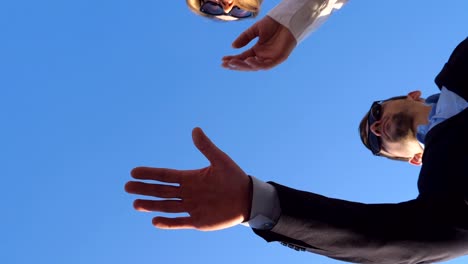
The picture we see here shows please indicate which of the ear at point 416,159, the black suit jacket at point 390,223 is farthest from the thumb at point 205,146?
the ear at point 416,159

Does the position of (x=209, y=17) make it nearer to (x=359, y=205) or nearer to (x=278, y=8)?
(x=278, y=8)

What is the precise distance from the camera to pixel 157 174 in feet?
6.34

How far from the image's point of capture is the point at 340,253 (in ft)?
6.97

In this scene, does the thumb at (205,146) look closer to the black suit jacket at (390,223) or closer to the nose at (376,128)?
the black suit jacket at (390,223)

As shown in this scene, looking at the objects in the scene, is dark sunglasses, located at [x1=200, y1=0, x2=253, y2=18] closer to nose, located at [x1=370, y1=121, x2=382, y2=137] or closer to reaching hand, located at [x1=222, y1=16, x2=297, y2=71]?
reaching hand, located at [x1=222, y1=16, x2=297, y2=71]

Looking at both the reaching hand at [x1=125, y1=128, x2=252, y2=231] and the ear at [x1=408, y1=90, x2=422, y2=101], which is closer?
the reaching hand at [x1=125, y1=128, x2=252, y2=231]

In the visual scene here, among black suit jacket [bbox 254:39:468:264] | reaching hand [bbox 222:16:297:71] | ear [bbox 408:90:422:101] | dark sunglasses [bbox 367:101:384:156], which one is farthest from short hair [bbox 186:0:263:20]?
black suit jacket [bbox 254:39:468:264]

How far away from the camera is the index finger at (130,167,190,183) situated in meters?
1.93

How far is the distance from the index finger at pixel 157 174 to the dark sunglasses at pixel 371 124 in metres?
2.63

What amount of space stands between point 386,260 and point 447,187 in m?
0.45

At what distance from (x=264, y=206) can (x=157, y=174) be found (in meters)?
0.41

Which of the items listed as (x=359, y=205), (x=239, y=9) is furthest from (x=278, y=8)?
(x=359, y=205)

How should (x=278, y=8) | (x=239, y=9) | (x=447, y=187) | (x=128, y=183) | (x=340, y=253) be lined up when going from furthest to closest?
(x=239, y=9), (x=278, y=8), (x=447, y=187), (x=340, y=253), (x=128, y=183)

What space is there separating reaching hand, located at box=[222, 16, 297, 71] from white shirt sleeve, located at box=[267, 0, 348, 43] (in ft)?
0.16
